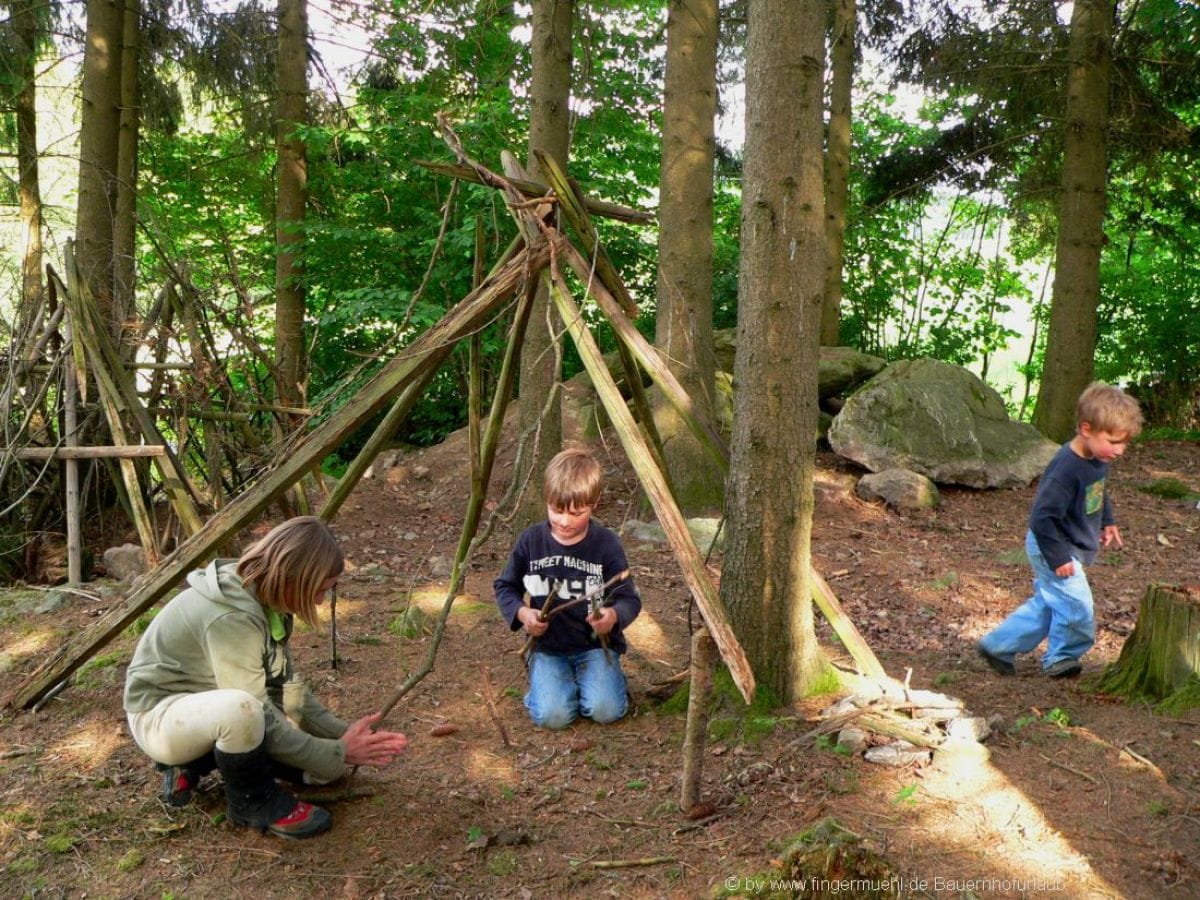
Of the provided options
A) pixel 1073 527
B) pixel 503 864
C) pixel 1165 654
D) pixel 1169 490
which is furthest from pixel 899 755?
pixel 1169 490

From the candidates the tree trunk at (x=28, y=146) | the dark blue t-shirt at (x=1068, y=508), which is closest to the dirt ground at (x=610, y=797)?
the dark blue t-shirt at (x=1068, y=508)

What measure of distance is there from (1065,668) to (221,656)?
3590mm

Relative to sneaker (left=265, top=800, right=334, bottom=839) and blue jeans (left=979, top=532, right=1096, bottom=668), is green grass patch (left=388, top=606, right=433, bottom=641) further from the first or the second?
blue jeans (left=979, top=532, right=1096, bottom=668)

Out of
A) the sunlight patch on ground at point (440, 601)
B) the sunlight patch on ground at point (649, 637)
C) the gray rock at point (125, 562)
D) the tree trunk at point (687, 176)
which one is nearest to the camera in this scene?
the sunlight patch on ground at point (649, 637)

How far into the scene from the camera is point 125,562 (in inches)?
256

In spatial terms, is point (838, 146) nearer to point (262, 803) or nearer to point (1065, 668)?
point (1065, 668)

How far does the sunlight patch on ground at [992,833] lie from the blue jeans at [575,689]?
1329 mm

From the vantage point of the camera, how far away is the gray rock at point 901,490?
8305 mm

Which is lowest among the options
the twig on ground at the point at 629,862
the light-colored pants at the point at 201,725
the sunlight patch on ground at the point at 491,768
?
the sunlight patch on ground at the point at 491,768

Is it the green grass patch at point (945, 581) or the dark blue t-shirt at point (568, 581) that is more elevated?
the dark blue t-shirt at point (568, 581)

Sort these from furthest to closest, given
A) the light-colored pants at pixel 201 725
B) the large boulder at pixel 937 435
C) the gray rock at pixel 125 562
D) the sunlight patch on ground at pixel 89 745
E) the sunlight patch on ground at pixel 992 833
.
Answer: the large boulder at pixel 937 435 < the gray rock at pixel 125 562 < the sunlight patch on ground at pixel 89 745 < the light-colored pants at pixel 201 725 < the sunlight patch on ground at pixel 992 833

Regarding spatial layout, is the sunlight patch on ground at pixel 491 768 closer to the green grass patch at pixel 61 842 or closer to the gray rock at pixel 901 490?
the green grass patch at pixel 61 842

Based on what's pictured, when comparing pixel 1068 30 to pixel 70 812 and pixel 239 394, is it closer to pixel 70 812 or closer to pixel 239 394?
pixel 239 394

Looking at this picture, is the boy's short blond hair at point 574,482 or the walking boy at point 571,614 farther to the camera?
the walking boy at point 571,614
